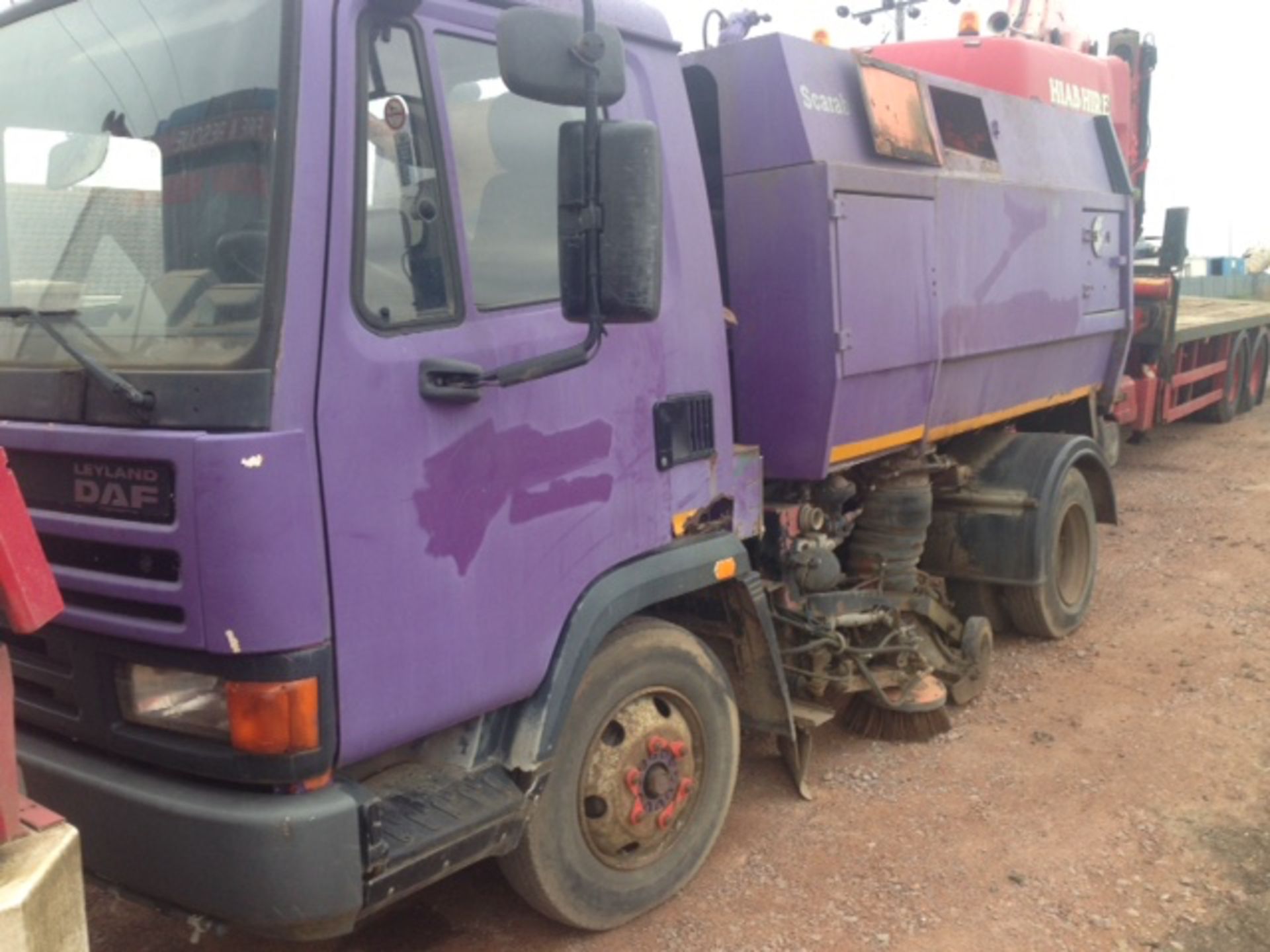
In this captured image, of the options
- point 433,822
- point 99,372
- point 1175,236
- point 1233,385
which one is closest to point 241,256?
point 99,372

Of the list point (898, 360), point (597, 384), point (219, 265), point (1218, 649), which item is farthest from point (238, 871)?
point (1218, 649)

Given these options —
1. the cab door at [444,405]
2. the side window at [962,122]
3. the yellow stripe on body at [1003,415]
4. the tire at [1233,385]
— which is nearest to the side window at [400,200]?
the cab door at [444,405]

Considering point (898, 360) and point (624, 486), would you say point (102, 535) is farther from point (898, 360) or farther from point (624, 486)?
point (898, 360)

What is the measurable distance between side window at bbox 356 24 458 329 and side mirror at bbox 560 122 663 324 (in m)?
0.29

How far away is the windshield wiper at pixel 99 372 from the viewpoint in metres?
2.25

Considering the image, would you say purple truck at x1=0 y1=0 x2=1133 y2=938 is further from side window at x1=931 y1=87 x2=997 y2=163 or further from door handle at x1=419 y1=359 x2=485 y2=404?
side window at x1=931 y1=87 x2=997 y2=163

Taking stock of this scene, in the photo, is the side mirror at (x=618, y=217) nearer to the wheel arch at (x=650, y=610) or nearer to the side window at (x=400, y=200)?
the side window at (x=400, y=200)

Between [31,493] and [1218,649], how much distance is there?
499cm

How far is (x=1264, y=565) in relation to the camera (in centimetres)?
673

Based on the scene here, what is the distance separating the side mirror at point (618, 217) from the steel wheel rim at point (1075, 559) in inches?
155

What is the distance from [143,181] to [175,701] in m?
1.11

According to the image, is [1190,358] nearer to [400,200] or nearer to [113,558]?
[400,200]

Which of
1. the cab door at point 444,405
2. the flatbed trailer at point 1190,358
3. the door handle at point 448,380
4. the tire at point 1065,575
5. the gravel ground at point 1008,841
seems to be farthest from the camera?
the flatbed trailer at point 1190,358

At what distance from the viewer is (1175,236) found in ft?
29.5
